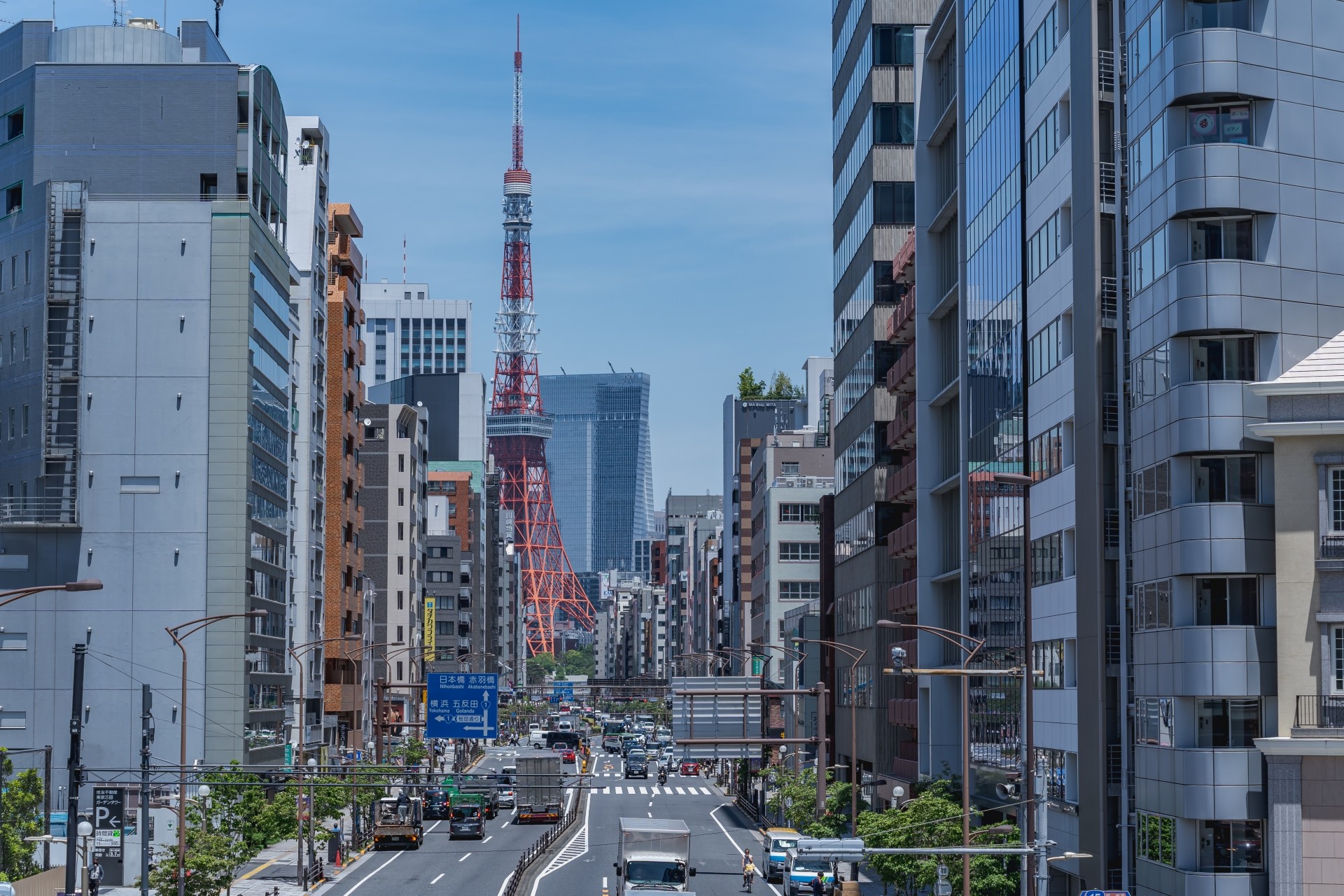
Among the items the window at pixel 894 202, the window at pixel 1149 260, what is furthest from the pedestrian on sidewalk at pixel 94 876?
the window at pixel 894 202

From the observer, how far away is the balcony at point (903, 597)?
86562 mm

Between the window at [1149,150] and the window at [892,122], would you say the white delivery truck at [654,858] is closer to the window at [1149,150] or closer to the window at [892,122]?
the window at [1149,150]

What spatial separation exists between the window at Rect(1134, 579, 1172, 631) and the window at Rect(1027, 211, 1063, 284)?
40.6 ft

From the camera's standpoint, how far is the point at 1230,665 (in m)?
47.6

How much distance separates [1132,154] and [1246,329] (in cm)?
687

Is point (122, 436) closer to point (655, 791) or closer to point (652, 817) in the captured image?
point (652, 817)

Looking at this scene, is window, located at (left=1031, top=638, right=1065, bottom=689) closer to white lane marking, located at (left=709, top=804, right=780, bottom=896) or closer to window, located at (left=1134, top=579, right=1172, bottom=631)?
window, located at (left=1134, top=579, right=1172, bottom=631)

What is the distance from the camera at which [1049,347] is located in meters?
60.4

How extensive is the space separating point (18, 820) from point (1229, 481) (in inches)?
1774

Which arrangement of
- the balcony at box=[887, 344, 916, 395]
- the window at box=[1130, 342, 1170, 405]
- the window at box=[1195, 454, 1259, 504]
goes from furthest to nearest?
the balcony at box=[887, 344, 916, 395] → the window at box=[1130, 342, 1170, 405] → the window at box=[1195, 454, 1259, 504]

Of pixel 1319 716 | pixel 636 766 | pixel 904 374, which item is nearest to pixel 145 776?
pixel 1319 716

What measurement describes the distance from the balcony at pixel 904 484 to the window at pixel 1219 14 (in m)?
38.6

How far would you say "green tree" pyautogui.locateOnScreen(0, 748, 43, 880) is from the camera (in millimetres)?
62856

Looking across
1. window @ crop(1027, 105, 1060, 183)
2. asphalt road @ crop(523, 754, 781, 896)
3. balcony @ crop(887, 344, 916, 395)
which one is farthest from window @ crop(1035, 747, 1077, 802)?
balcony @ crop(887, 344, 916, 395)
